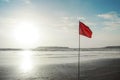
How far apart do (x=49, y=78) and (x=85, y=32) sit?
4.72 m

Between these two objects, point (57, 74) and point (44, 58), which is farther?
point (44, 58)

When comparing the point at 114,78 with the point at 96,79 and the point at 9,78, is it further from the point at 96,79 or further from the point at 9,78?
the point at 9,78

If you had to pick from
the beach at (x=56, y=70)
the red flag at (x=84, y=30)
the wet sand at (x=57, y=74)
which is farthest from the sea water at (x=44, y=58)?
the red flag at (x=84, y=30)

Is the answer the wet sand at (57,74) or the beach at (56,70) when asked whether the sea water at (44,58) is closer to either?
the beach at (56,70)

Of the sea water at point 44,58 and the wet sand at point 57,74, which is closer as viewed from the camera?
the wet sand at point 57,74

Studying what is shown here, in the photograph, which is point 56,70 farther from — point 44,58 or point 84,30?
point 44,58

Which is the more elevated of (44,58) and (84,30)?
(84,30)

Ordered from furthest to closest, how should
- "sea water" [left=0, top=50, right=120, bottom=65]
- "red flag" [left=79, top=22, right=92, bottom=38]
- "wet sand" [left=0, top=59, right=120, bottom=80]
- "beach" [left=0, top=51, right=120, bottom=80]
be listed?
"sea water" [left=0, top=50, right=120, bottom=65]
"beach" [left=0, top=51, right=120, bottom=80]
"wet sand" [left=0, top=59, right=120, bottom=80]
"red flag" [left=79, top=22, right=92, bottom=38]

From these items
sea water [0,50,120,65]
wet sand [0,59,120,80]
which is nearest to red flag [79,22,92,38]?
wet sand [0,59,120,80]

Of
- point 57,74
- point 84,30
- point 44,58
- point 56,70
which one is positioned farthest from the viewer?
point 44,58

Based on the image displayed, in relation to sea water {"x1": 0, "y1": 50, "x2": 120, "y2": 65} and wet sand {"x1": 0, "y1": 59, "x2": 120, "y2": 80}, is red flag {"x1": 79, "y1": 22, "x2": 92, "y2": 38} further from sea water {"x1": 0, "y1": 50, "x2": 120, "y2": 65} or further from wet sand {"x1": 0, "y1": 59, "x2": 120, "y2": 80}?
sea water {"x1": 0, "y1": 50, "x2": 120, "y2": 65}

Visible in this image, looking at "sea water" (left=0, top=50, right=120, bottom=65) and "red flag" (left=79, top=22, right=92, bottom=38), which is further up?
"red flag" (left=79, top=22, right=92, bottom=38)

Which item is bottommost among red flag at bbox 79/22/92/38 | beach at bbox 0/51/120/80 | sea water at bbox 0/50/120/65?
sea water at bbox 0/50/120/65

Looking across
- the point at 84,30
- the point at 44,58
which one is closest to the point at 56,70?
the point at 84,30
